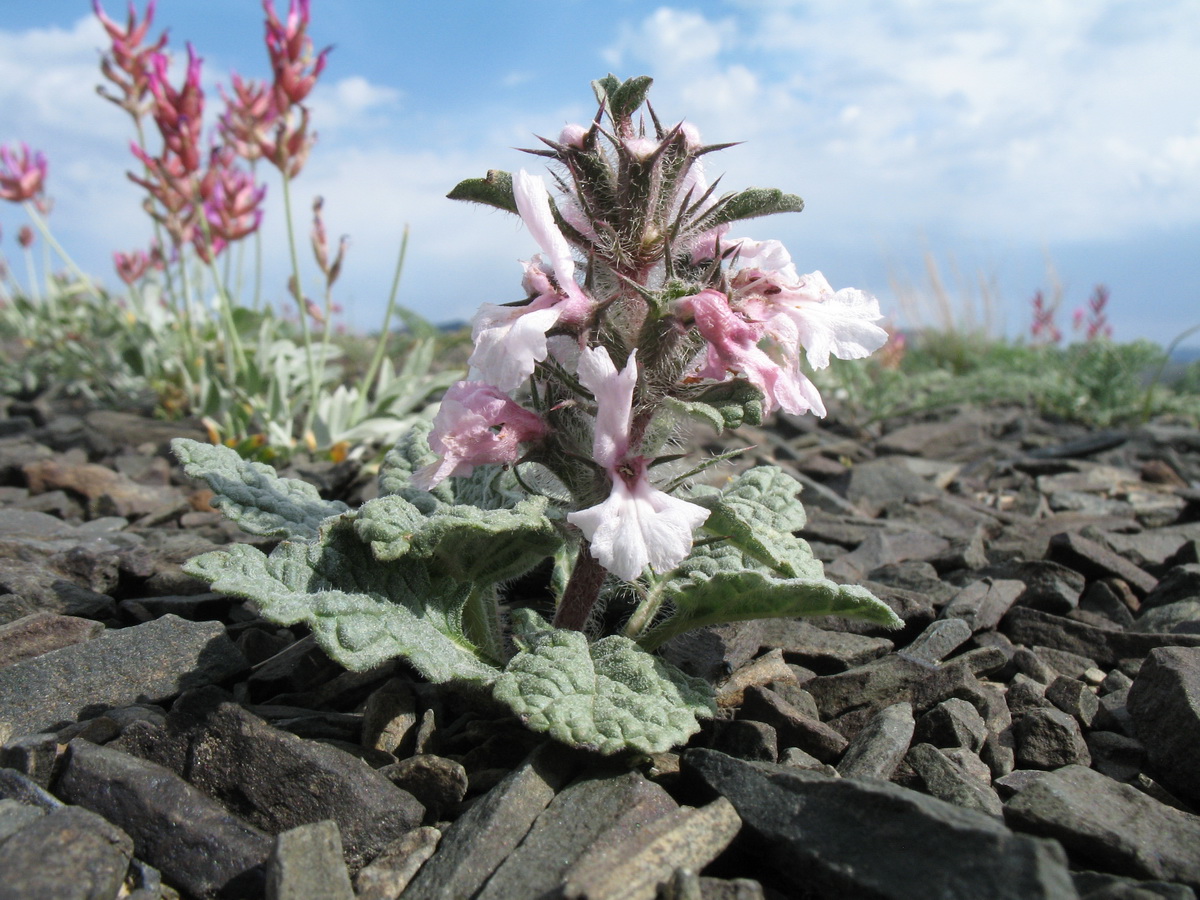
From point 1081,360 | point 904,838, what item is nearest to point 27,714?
point 904,838

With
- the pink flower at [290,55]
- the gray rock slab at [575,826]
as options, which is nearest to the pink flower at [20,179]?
the pink flower at [290,55]

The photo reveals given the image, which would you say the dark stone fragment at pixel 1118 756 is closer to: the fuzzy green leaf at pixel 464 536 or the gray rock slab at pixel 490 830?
the gray rock slab at pixel 490 830

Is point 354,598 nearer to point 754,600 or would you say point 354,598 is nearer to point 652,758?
point 652,758

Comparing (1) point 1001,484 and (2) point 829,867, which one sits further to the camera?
(1) point 1001,484

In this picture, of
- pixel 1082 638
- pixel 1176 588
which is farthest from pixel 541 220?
pixel 1176 588

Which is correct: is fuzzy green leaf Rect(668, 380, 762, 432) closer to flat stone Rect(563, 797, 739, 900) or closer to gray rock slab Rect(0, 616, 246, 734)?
flat stone Rect(563, 797, 739, 900)

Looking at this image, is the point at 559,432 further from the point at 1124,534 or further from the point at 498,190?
the point at 1124,534

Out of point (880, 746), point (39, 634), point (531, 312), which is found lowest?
point (39, 634)
